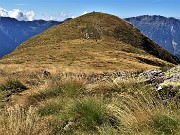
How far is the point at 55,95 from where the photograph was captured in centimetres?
1272

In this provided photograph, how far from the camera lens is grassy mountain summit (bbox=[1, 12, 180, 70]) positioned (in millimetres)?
76562

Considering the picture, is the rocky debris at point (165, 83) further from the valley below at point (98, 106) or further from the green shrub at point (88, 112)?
the green shrub at point (88, 112)

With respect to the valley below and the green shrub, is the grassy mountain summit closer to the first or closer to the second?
the valley below

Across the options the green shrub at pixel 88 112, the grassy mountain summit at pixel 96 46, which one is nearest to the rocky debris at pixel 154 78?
the green shrub at pixel 88 112

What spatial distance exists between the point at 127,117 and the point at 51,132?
1941 mm

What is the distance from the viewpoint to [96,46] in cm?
9519

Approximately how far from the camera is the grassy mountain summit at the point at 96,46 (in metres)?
76.6

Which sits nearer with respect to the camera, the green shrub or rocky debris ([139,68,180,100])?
the green shrub

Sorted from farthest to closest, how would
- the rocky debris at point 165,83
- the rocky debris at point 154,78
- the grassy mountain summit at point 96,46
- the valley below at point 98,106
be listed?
1. the grassy mountain summit at point 96,46
2. the rocky debris at point 154,78
3. the rocky debris at point 165,83
4. the valley below at point 98,106

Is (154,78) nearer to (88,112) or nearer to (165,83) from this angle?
(165,83)

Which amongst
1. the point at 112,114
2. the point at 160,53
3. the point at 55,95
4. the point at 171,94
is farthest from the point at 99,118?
the point at 160,53

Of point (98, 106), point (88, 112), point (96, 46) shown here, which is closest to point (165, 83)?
point (98, 106)

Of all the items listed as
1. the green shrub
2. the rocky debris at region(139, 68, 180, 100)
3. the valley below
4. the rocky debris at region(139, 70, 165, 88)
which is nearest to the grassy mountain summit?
the valley below

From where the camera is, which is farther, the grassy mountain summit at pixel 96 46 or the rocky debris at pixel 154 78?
the grassy mountain summit at pixel 96 46
